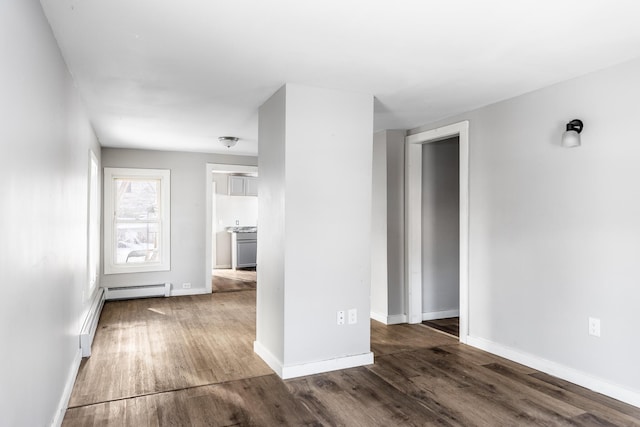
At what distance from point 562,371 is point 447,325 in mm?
1691

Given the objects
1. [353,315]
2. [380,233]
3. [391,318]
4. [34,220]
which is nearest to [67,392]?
[34,220]

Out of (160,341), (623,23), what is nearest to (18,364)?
(160,341)

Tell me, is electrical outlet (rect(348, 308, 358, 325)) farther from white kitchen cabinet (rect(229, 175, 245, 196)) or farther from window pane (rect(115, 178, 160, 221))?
white kitchen cabinet (rect(229, 175, 245, 196))

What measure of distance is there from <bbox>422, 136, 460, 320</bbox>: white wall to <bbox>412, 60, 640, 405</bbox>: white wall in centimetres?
106

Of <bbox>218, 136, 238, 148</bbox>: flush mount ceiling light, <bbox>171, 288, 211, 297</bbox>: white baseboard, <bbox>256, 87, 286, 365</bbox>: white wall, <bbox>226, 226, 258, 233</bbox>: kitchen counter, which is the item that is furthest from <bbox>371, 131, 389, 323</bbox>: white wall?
<bbox>226, 226, 258, 233</bbox>: kitchen counter

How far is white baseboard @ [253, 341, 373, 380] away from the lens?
3.21 m

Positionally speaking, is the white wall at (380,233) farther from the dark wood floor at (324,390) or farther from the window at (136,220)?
the window at (136,220)

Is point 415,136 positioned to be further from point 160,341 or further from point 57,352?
point 57,352

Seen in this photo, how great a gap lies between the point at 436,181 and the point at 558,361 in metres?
2.48

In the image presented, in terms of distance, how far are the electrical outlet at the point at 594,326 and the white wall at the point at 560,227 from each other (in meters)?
0.04

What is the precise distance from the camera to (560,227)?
3.19 metres

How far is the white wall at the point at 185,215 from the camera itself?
6.56 m

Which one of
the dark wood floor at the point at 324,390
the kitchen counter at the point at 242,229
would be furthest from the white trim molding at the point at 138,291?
the kitchen counter at the point at 242,229

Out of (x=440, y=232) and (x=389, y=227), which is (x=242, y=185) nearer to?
(x=389, y=227)
